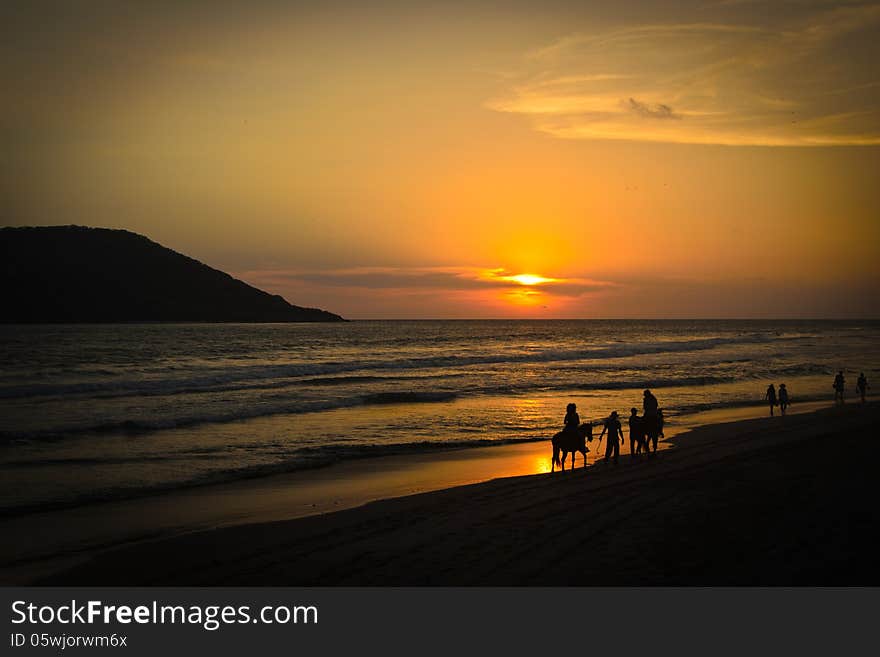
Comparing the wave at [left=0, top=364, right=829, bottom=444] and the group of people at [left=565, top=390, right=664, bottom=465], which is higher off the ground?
the group of people at [left=565, top=390, right=664, bottom=465]

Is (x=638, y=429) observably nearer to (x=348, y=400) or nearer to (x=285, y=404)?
(x=285, y=404)

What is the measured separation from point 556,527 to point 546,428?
14.2 m

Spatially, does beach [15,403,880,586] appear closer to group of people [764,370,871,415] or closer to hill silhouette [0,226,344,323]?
group of people [764,370,871,415]

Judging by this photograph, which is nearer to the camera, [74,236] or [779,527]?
[779,527]

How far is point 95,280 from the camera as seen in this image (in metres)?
172

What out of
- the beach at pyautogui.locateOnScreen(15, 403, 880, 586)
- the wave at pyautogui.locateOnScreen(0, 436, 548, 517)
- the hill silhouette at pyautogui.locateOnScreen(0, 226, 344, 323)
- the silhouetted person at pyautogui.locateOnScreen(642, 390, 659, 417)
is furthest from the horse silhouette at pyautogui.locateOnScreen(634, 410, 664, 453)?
the hill silhouette at pyautogui.locateOnScreen(0, 226, 344, 323)

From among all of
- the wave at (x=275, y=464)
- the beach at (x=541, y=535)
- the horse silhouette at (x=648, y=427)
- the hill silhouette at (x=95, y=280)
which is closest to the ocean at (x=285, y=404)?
the wave at (x=275, y=464)

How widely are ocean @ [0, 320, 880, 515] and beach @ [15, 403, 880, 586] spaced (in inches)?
123

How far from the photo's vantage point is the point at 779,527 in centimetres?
864

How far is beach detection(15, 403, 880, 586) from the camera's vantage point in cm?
724

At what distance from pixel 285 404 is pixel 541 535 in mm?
22329
